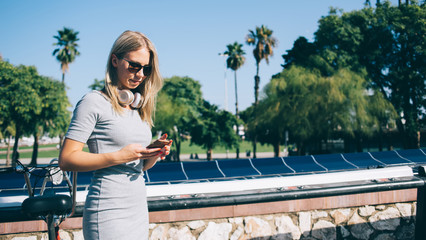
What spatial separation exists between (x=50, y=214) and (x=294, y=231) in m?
2.55

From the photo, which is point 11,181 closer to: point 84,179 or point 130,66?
point 84,179

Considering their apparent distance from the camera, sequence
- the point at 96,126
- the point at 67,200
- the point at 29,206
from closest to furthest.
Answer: the point at 96,126 → the point at 29,206 → the point at 67,200

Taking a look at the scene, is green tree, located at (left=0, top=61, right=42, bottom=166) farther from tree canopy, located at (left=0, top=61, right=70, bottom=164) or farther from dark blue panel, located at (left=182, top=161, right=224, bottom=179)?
dark blue panel, located at (left=182, top=161, right=224, bottom=179)

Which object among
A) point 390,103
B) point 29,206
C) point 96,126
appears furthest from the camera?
point 390,103

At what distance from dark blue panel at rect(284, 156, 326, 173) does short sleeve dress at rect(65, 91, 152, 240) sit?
3.68 metres

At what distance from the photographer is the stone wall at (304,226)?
3.30 meters

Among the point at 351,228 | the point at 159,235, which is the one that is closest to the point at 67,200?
the point at 159,235

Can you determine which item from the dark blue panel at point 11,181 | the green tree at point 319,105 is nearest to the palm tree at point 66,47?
the green tree at point 319,105

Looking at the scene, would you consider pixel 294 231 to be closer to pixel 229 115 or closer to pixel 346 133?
pixel 346 133

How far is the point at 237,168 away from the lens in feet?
16.5

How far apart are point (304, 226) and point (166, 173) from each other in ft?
6.25

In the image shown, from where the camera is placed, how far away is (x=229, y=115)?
3569cm

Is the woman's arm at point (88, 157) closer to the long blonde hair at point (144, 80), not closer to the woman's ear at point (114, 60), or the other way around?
the long blonde hair at point (144, 80)

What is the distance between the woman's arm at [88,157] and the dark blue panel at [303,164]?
3822 millimetres
